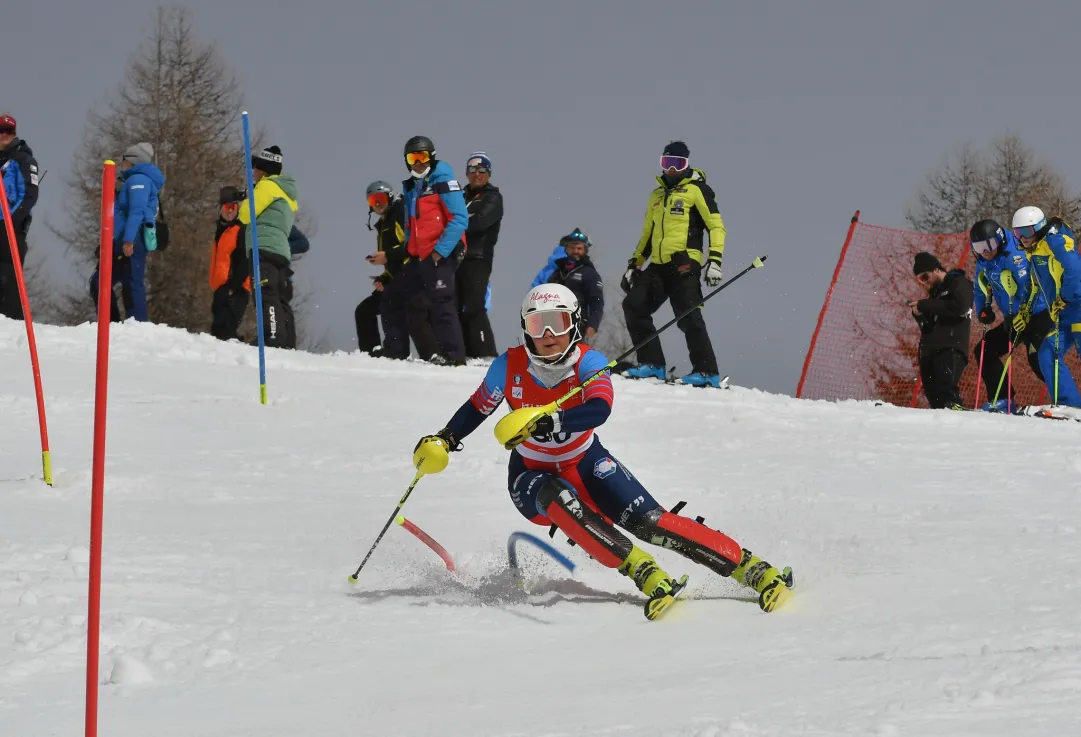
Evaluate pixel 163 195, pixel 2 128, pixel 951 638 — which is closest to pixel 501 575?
pixel 951 638

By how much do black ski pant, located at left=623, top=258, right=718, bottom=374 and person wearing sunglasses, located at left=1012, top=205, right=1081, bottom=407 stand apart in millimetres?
3115

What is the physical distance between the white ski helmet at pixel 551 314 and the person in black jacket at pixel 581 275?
20.7 feet

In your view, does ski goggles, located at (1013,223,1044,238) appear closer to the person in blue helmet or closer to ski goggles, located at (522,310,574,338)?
the person in blue helmet

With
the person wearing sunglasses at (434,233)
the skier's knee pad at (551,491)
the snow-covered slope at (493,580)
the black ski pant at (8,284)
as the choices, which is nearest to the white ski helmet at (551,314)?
the skier's knee pad at (551,491)

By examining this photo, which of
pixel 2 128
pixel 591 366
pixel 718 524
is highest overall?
pixel 2 128

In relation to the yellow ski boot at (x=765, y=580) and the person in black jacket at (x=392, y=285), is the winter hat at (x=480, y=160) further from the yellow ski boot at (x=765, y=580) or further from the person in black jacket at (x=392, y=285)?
the yellow ski boot at (x=765, y=580)

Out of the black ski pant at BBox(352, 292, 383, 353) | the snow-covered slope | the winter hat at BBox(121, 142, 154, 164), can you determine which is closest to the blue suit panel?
the snow-covered slope

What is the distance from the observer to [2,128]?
11055 millimetres

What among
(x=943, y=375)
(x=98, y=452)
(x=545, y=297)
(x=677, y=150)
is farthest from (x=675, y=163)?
(x=98, y=452)

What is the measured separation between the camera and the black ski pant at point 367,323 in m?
12.9

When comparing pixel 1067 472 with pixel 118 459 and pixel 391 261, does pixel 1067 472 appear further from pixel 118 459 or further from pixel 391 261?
pixel 391 261

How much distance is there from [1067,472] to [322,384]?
590 cm

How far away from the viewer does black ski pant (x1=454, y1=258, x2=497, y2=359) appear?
38.7ft

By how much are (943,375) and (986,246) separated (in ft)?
4.27
